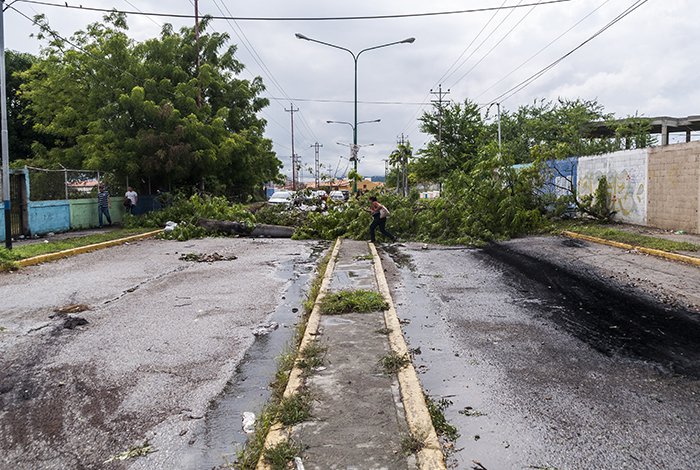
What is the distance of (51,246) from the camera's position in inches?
575

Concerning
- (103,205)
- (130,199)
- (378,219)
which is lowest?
(378,219)

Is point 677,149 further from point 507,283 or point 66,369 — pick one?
point 66,369

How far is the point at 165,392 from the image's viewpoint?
477cm

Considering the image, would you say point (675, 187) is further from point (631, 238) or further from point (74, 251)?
point (74, 251)

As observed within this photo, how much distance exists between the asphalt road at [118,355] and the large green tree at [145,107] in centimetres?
1229

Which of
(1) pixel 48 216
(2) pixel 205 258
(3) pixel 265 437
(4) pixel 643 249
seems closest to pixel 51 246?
(2) pixel 205 258

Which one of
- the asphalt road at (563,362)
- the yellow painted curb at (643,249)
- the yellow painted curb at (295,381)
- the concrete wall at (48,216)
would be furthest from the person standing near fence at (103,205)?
the yellow painted curb at (643,249)

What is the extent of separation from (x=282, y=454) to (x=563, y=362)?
10.6 ft

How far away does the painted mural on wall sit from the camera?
1750cm

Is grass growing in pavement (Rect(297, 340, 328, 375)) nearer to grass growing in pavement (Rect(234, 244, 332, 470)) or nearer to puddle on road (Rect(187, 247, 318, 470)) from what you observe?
grass growing in pavement (Rect(234, 244, 332, 470))

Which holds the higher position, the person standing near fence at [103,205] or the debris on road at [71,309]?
the person standing near fence at [103,205]

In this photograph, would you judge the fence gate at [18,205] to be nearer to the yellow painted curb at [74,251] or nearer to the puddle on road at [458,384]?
the yellow painted curb at [74,251]

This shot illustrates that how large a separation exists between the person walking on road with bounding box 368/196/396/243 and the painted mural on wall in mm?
8046

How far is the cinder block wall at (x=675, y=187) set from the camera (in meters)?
15.1
